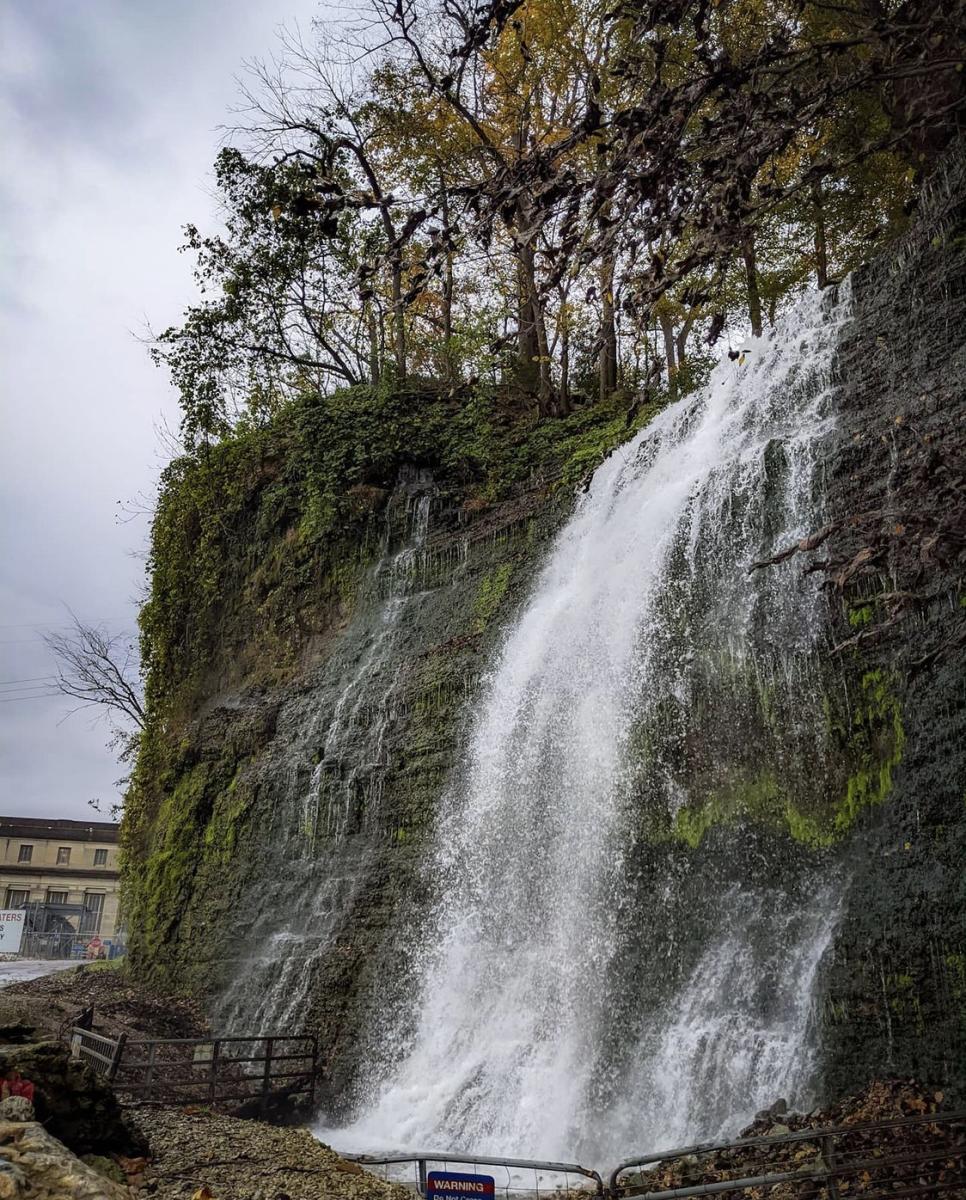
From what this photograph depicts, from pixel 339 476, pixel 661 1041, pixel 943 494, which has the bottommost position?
pixel 661 1041

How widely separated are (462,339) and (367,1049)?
57.1 ft

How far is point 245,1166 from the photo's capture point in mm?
7430

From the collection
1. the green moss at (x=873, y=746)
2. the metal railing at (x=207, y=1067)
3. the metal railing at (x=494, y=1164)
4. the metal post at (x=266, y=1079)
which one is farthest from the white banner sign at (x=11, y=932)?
the green moss at (x=873, y=746)

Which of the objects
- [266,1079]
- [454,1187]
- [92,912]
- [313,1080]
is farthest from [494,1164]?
[92,912]

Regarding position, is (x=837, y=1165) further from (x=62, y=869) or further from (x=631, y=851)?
(x=62, y=869)

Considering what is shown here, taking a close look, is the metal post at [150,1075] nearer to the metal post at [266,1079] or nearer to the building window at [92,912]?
the metal post at [266,1079]

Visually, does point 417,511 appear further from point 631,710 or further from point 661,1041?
point 661,1041

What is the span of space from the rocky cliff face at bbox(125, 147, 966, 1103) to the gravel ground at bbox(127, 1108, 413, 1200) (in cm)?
356

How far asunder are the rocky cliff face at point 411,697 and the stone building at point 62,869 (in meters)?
40.0

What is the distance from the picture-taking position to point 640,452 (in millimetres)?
15984

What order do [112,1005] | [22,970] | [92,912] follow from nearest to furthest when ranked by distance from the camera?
[112,1005] → [22,970] → [92,912]

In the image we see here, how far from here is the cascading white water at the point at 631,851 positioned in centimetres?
873

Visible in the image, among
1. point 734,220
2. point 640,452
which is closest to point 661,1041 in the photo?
point 734,220

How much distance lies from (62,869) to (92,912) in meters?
3.07
